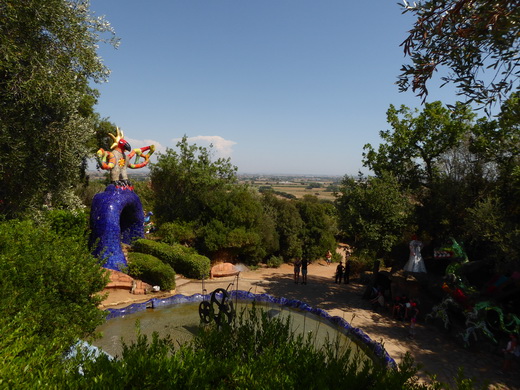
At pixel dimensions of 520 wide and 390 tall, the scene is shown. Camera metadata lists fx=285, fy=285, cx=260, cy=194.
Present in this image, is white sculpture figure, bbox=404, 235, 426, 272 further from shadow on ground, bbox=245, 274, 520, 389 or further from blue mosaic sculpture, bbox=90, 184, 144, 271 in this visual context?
blue mosaic sculpture, bbox=90, 184, 144, 271

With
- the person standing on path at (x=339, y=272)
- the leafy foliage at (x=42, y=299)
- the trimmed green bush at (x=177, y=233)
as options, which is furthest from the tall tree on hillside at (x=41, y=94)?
the person standing on path at (x=339, y=272)

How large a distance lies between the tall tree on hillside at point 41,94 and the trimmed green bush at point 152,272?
16.5 ft

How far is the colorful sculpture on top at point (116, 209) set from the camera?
14.7m

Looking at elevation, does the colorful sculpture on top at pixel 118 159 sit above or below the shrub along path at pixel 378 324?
above

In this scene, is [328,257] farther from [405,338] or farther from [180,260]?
[405,338]

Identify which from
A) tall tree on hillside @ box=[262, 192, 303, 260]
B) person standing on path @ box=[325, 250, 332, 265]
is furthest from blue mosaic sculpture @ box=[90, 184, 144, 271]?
person standing on path @ box=[325, 250, 332, 265]

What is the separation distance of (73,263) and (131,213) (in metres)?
12.0

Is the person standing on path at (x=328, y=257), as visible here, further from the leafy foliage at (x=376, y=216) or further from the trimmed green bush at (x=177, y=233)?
the trimmed green bush at (x=177, y=233)

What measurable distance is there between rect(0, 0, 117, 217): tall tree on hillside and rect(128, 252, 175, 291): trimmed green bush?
504cm

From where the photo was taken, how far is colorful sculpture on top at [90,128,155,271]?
48.1ft

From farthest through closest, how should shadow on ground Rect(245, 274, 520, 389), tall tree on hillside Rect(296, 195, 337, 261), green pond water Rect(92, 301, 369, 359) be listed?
tall tree on hillside Rect(296, 195, 337, 261), green pond water Rect(92, 301, 369, 359), shadow on ground Rect(245, 274, 520, 389)

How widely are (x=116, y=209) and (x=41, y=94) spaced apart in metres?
6.58

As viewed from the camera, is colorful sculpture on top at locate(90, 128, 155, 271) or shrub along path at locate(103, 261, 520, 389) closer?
shrub along path at locate(103, 261, 520, 389)

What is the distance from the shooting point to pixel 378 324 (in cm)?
1180
